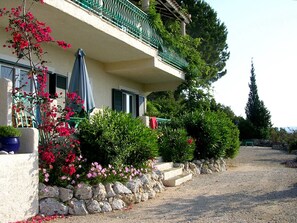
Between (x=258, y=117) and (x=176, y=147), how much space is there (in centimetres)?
2741

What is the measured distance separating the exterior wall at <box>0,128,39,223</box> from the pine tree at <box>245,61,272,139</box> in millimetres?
32042

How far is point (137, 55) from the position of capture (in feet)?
43.0

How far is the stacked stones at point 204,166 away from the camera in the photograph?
1203 cm

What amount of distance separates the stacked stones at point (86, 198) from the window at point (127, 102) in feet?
25.8

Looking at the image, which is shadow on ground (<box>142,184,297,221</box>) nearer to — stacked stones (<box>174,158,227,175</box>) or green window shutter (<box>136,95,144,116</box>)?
stacked stones (<box>174,158,227,175</box>)

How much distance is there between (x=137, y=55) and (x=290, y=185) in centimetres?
686

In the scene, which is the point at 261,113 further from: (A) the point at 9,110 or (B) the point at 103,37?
(A) the point at 9,110

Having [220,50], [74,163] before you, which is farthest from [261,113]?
[74,163]

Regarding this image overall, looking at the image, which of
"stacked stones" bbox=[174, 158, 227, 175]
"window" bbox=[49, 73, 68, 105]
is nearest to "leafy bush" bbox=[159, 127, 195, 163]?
"stacked stones" bbox=[174, 158, 227, 175]

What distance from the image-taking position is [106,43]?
37.7 ft

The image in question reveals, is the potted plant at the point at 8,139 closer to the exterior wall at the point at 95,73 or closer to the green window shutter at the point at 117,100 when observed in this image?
the exterior wall at the point at 95,73

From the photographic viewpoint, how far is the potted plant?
239 inches

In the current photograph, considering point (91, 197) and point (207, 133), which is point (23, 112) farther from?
point (207, 133)

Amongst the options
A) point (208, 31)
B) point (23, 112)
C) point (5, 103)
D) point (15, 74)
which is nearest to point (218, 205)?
point (23, 112)
